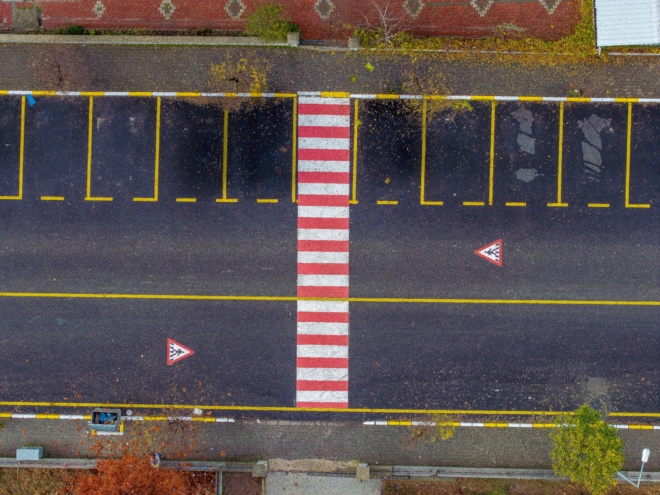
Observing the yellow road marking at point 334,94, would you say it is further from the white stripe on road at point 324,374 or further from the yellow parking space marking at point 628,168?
the yellow parking space marking at point 628,168

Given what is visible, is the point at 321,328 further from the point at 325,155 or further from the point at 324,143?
the point at 324,143

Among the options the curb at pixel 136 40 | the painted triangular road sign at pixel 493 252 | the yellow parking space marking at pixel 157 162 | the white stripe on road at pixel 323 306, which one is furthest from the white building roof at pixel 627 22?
the yellow parking space marking at pixel 157 162

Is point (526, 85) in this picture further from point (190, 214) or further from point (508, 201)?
point (190, 214)

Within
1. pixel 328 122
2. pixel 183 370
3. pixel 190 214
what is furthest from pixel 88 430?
pixel 328 122

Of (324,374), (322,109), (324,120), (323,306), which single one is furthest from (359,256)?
(322,109)

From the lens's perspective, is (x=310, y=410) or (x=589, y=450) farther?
(x=310, y=410)
